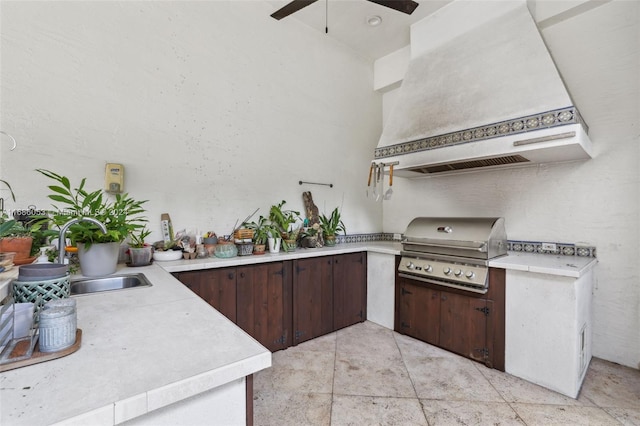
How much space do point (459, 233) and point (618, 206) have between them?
4.33ft

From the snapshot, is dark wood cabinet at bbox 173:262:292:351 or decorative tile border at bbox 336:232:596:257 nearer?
dark wood cabinet at bbox 173:262:292:351

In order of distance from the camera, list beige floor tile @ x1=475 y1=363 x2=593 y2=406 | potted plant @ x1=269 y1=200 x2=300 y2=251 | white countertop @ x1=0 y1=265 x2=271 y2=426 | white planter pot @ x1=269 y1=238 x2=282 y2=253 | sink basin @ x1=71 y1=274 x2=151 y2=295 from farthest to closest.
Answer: potted plant @ x1=269 y1=200 x2=300 y2=251 → white planter pot @ x1=269 y1=238 x2=282 y2=253 → beige floor tile @ x1=475 y1=363 x2=593 y2=406 → sink basin @ x1=71 y1=274 x2=151 y2=295 → white countertop @ x1=0 y1=265 x2=271 y2=426

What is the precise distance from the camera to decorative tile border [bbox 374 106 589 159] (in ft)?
7.08

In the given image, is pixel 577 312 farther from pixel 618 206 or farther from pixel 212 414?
pixel 212 414

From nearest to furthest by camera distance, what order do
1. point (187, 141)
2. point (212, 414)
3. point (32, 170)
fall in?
point (212, 414) → point (32, 170) → point (187, 141)

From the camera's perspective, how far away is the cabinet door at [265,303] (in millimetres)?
2484

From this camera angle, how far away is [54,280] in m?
0.98

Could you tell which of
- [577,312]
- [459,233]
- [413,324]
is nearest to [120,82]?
[459,233]

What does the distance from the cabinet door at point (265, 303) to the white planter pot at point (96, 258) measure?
0.91m

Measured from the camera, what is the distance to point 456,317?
8.66ft

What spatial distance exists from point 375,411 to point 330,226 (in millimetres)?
2065

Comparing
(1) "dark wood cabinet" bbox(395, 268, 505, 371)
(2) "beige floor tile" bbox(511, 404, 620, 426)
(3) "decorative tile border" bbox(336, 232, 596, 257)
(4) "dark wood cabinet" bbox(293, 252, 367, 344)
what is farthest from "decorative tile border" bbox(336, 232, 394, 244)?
(2) "beige floor tile" bbox(511, 404, 620, 426)

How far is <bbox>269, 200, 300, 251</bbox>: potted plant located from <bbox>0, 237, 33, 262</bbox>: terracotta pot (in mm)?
1868

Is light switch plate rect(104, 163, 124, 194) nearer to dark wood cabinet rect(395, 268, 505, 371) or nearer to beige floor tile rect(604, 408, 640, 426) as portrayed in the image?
dark wood cabinet rect(395, 268, 505, 371)
